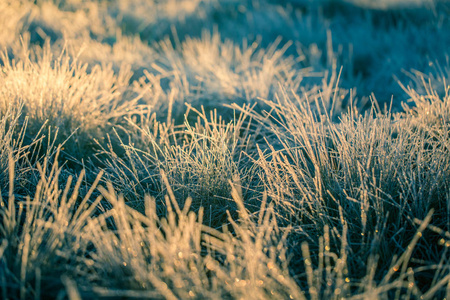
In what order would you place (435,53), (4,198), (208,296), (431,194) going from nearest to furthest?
(208,296)
(431,194)
(4,198)
(435,53)

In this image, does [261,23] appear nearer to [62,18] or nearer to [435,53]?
[435,53]

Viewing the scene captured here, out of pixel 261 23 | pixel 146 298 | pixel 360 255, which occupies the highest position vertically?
pixel 261 23

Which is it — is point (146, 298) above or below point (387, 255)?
above

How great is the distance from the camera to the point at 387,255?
1.39 meters

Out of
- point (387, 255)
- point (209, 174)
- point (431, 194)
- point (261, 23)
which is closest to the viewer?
point (387, 255)

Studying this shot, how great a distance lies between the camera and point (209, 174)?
1.76 m

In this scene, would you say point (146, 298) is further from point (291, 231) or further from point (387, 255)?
point (387, 255)

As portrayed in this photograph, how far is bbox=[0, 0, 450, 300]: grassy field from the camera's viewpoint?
3.91 feet

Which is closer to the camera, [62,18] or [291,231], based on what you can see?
[291,231]

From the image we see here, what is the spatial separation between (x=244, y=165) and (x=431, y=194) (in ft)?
2.99

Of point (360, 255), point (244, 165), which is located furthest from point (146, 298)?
point (244, 165)

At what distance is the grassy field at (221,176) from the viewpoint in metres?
1.19

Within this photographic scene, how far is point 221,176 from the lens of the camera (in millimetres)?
1711

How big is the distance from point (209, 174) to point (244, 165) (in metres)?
0.32
